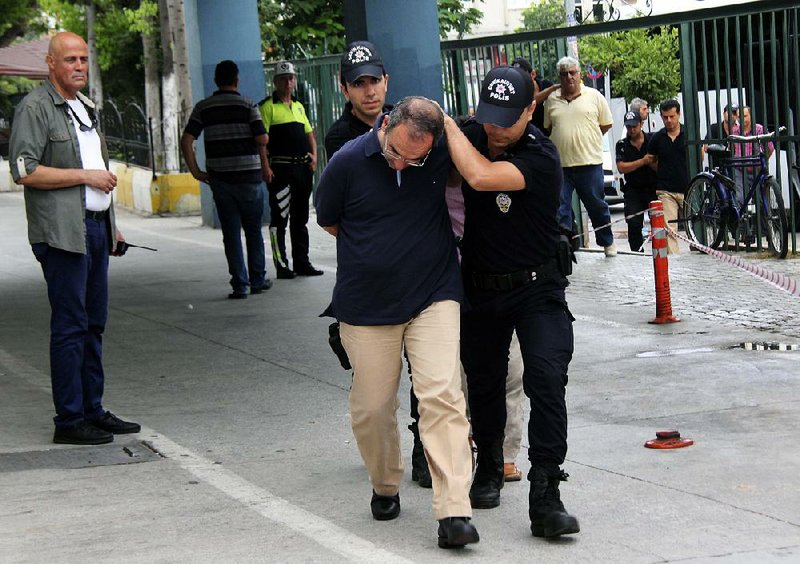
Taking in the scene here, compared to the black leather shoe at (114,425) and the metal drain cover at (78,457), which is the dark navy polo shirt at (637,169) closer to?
the black leather shoe at (114,425)

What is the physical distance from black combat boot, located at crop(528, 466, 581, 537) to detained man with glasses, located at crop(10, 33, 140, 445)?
2794 millimetres

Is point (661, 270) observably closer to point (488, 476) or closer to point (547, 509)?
point (488, 476)

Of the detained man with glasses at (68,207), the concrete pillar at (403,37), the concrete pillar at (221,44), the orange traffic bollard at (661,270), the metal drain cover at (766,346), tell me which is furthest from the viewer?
the concrete pillar at (221,44)

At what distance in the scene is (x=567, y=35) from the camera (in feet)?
51.5

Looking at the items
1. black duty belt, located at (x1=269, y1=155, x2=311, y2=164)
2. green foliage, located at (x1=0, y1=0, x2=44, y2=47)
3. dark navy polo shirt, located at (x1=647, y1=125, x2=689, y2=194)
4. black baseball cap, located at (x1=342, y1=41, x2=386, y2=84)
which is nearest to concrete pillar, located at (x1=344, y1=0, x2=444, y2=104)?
black duty belt, located at (x1=269, y1=155, x2=311, y2=164)

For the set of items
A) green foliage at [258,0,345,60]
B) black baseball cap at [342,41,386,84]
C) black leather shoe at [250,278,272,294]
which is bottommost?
black leather shoe at [250,278,272,294]

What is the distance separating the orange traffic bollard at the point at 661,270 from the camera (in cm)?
1102

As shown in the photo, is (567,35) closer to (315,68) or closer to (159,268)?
(159,268)

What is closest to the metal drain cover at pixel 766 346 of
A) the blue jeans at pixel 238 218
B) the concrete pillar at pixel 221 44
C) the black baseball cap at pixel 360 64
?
the black baseball cap at pixel 360 64

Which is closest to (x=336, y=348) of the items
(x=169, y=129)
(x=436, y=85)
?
(x=436, y=85)

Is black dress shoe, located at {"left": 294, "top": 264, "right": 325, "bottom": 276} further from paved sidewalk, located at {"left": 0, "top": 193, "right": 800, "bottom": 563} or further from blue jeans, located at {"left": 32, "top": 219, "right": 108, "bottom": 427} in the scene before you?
blue jeans, located at {"left": 32, "top": 219, "right": 108, "bottom": 427}

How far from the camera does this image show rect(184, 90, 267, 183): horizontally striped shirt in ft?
43.3

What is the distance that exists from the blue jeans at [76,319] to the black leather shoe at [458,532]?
2.73m

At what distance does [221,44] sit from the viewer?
20.9 meters
